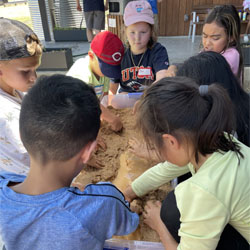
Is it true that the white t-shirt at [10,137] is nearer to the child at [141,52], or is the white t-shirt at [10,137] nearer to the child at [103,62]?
the child at [103,62]

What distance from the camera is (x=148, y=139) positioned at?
833 mm

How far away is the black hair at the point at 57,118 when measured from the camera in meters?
0.61

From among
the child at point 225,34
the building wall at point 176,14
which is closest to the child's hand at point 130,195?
the child at point 225,34

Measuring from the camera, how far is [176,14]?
6145 millimetres

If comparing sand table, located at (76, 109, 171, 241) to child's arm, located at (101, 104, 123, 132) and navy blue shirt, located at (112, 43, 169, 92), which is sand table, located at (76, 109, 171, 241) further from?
navy blue shirt, located at (112, 43, 169, 92)

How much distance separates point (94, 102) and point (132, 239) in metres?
0.71

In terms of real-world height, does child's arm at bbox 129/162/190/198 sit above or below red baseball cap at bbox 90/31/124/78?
below

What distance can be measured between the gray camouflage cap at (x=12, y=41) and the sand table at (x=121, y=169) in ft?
2.32

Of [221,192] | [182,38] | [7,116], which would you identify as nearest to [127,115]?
[7,116]

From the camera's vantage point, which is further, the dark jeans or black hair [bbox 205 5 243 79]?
black hair [bbox 205 5 243 79]

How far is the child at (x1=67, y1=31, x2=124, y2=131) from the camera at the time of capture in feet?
4.77

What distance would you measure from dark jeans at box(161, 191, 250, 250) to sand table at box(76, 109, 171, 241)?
91 mm

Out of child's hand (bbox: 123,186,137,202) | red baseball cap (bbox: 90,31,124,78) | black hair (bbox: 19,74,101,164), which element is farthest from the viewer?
red baseball cap (bbox: 90,31,124,78)

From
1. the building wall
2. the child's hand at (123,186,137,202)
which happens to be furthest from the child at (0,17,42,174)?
the building wall
